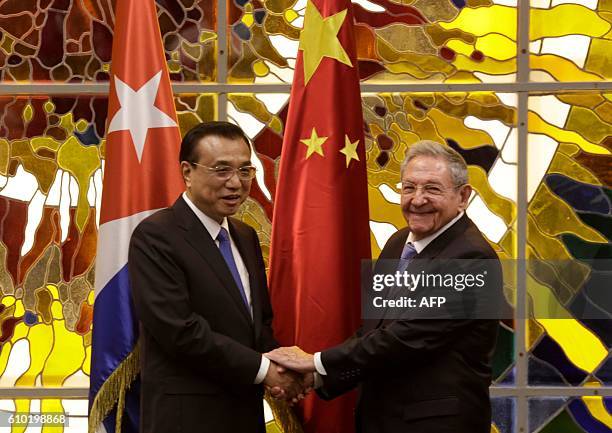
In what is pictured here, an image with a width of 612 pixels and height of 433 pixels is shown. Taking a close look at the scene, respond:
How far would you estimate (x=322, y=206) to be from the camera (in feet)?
12.3

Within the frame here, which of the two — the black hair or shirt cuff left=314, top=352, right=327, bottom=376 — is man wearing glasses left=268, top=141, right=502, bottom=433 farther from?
the black hair

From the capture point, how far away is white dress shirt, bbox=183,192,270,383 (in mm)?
3299

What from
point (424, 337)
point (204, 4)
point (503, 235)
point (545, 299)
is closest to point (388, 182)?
point (503, 235)

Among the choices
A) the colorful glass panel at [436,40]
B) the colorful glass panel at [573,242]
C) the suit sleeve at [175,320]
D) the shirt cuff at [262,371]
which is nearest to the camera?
the suit sleeve at [175,320]

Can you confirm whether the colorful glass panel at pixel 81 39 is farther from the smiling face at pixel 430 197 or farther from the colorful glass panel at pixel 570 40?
the smiling face at pixel 430 197

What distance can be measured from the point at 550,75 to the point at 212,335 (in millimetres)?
2263

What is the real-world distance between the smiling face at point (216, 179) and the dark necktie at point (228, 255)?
0.29 feet

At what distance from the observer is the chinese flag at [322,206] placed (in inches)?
146

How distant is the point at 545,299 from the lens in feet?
15.2

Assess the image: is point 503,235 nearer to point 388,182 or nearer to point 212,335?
point 388,182

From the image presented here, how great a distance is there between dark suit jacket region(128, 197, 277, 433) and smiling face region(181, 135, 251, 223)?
0.23 feet

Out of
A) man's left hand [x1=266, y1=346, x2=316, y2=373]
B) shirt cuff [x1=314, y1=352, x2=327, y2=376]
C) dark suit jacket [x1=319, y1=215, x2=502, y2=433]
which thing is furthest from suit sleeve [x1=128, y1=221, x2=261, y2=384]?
dark suit jacket [x1=319, y1=215, x2=502, y2=433]

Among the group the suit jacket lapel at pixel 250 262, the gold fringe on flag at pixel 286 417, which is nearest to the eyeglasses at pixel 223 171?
the suit jacket lapel at pixel 250 262

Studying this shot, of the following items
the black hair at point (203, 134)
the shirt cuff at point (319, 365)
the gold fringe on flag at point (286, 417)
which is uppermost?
the black hair at point (203, 134)
